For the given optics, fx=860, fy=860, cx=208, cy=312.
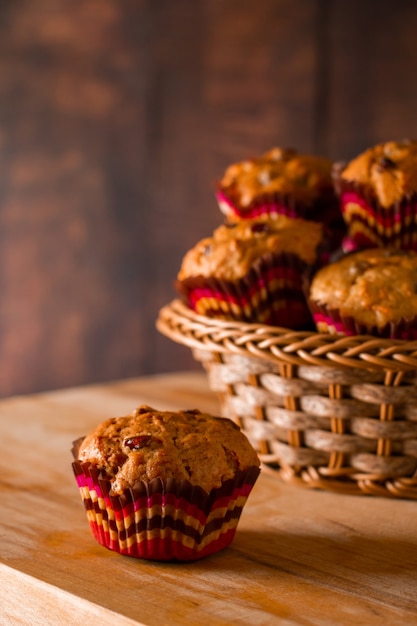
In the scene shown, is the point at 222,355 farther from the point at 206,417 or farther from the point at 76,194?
the point at 76,194

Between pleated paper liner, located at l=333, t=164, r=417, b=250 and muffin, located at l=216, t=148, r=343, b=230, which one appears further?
muffin, located at l=216, t=148, r=343, b=230

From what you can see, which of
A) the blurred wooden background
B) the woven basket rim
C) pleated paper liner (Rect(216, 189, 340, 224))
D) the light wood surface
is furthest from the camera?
the blurred wooden background

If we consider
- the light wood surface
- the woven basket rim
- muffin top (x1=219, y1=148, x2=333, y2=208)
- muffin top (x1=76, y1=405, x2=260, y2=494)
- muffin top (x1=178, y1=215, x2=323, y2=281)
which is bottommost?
the light wood surface

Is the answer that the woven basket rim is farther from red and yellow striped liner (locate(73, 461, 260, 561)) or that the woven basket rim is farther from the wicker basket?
red and yellow striped liner (locate(73, 461, 260, 561))

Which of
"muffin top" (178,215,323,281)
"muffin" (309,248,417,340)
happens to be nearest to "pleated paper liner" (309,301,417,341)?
"muffin" (309,248,417,340)

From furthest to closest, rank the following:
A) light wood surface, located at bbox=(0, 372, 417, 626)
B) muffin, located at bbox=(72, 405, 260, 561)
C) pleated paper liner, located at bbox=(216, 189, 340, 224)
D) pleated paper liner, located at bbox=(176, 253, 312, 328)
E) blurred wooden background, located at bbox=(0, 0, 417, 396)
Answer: blurred wooden background, located at bbox=(0, 0, 417, 396) → pleated paper liner, located at bbox=(216, 189, 340, 224) → pleated paper liner, located at bbox=(176, 253, 312, 328) → muffin, located at bbox=(72, 405, 260, 561) → light wood surface, located at bbox=(0, 372, 417, 626)

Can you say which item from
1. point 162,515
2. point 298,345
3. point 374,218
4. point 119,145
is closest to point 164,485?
point 162,515

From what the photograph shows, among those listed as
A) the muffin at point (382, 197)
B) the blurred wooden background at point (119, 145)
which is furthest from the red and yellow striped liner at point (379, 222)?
the blurred wooden background at point (119, 145)

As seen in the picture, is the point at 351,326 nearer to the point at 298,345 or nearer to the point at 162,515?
the point at 298,345
